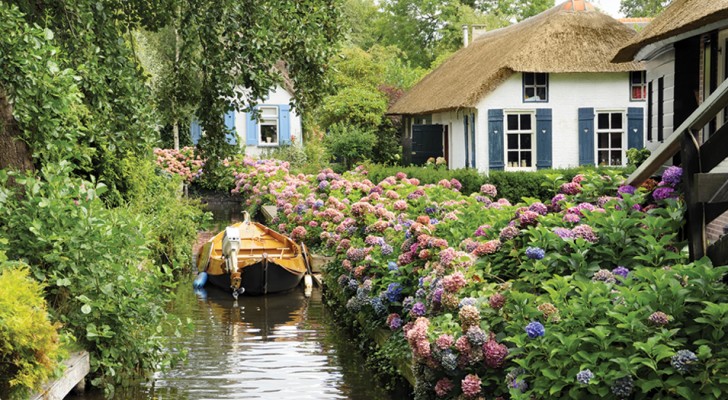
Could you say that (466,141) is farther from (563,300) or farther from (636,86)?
(563,300)

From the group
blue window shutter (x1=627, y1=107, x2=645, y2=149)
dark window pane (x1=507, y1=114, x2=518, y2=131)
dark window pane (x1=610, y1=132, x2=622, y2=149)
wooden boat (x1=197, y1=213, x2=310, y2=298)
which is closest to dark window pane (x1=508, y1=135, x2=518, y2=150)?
dark window pane (x1=507, y1=114, x2=518, y2=131)

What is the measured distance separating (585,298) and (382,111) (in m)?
34.4

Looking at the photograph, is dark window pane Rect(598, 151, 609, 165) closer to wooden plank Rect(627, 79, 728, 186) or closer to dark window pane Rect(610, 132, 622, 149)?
dark window pane Rect(610, 132, 622, 149)

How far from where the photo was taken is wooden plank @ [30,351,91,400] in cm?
739

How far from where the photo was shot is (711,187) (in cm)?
605

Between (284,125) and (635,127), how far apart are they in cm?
1686

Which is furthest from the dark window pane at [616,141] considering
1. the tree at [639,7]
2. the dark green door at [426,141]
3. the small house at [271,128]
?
the tree at [639,7]

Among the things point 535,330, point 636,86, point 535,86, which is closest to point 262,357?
point 535,330

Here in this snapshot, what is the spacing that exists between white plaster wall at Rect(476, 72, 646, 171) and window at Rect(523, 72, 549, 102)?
4.7 inches

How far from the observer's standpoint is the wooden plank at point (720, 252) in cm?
586

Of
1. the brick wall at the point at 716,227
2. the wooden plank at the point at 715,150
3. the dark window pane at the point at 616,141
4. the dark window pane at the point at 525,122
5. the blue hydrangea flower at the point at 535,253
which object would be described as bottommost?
the brick wall at the point at 716,227

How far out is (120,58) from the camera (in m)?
8.87

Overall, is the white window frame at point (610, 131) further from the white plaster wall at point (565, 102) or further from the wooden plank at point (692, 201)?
the wooden plank at point (692, 201)

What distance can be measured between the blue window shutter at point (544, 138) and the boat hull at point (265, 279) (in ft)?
41.2
